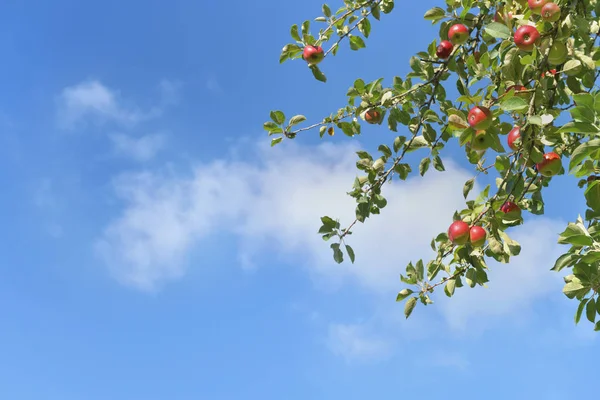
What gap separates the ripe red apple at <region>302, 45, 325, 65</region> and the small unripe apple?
196 cm

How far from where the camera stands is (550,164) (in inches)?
122

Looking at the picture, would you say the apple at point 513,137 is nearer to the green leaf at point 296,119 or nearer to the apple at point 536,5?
the apple at point 536,5

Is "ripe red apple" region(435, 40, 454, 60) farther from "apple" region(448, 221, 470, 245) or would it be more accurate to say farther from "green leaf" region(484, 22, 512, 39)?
"apple" region(448, 221, 470, 245)

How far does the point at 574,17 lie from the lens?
8.94ft

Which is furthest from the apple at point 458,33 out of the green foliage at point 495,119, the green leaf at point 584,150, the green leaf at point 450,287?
the green leaf at point 450,287

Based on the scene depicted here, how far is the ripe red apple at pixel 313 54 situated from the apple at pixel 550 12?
6.17 ft

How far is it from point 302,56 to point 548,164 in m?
2.17

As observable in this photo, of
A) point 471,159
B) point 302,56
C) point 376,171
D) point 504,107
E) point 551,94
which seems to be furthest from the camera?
point 302,56

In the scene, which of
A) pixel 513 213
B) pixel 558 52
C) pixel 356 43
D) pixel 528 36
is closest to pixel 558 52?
pixel 558 52

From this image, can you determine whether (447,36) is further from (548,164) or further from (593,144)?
(593,144)

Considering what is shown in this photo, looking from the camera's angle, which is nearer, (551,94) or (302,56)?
(551,94)

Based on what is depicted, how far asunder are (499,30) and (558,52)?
1.06 feet

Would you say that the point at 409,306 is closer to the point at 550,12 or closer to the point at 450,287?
the point at 450,287

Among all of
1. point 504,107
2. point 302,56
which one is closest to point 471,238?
point 504,107
